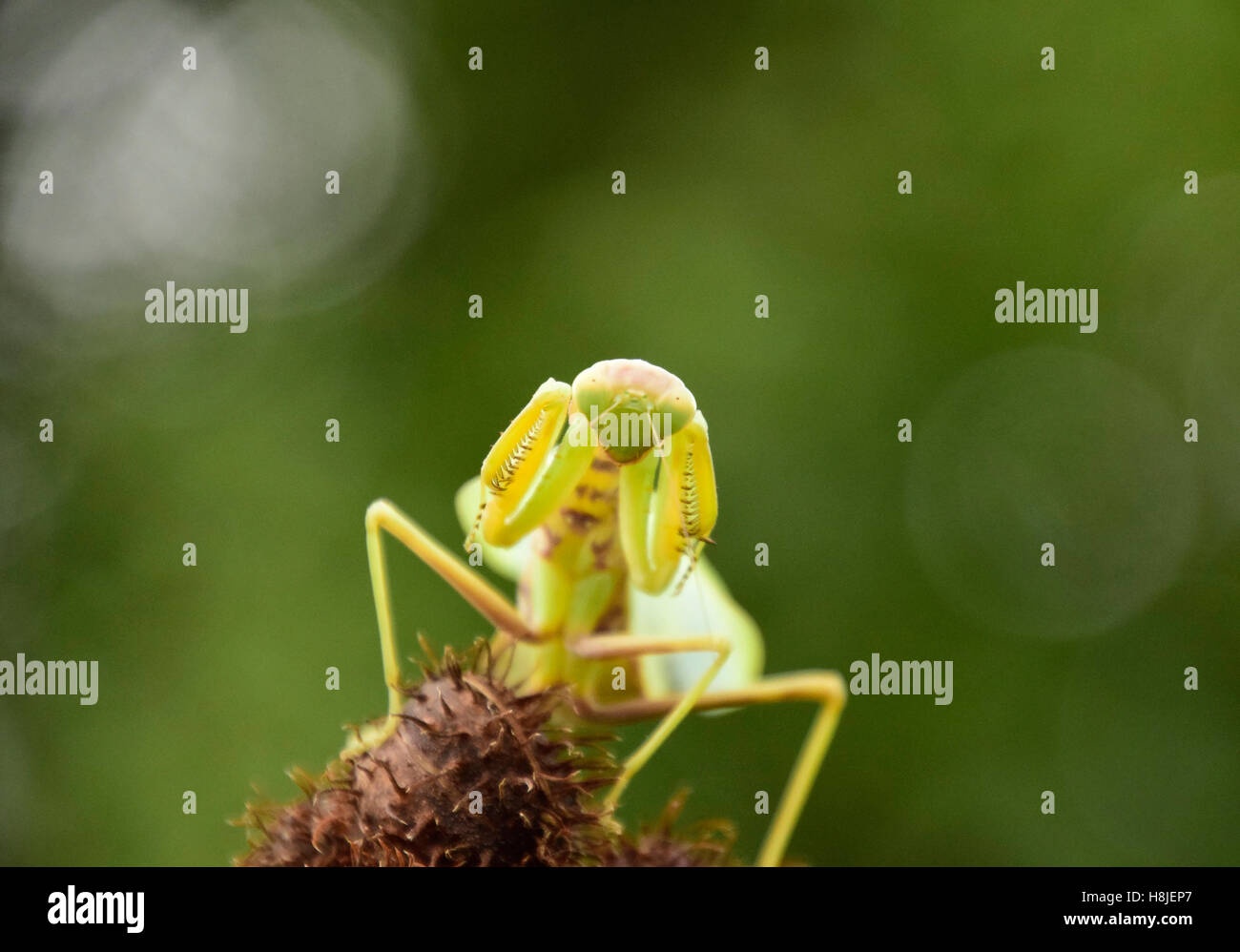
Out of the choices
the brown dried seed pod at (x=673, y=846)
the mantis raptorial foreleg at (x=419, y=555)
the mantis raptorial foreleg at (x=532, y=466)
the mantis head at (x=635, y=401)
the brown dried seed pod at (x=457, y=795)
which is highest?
the mantis head at (x=635, y=401)

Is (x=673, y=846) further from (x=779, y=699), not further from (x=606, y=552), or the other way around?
(x=606, y=552)

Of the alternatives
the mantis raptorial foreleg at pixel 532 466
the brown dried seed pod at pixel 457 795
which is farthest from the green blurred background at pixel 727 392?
the brown dried seed pod at pixel 457 795

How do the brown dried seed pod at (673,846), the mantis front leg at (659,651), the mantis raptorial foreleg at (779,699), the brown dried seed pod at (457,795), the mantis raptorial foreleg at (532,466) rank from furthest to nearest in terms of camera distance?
1. the mantis raptorial foreleg at (779,699)
2. the mantis front leg at (659,651)
3. the mantis raptorial foreleg at (532,466)
4. the brown dried seed pod at (673,846)
5. the brown dried seed pod at (457,795)

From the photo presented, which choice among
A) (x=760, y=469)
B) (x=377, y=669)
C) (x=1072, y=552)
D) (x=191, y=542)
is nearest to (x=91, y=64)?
(x=191, y=542)

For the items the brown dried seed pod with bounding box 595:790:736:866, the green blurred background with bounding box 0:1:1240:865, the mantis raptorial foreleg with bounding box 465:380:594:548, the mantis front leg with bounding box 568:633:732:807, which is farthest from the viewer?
the green blurred background with bounding box 0:1:1240:865

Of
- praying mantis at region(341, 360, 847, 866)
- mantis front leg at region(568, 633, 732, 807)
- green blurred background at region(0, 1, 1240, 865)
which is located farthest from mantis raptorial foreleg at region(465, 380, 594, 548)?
green blurred background at region(0, 1, 1240, 865)

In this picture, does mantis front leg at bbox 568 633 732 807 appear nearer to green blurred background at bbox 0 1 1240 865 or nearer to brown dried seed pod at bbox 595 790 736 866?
brown dried seed pod at bbox 595 790 736 866

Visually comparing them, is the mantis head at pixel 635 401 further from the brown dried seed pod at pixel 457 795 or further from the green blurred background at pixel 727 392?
the green blurred background at pixel 727 392

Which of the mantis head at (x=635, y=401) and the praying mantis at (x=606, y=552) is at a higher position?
the mantis head at (x=635, y=401)

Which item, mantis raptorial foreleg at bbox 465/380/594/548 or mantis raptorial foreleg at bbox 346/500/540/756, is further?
mantis raptorial foreleg at bbox 346/500/540/756

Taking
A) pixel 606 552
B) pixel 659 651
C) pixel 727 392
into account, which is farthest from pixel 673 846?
pixel 727 392
